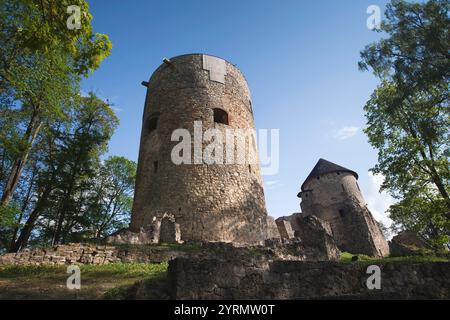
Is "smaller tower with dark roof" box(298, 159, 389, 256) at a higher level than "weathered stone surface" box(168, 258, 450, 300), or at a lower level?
higher

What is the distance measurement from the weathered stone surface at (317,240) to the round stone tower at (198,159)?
2289mm

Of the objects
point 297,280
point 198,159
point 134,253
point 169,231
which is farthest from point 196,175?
point 297,280

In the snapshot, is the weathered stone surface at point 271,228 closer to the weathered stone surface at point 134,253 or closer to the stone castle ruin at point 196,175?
the stone castle ruin at point 196,175

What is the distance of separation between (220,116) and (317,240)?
7375mm

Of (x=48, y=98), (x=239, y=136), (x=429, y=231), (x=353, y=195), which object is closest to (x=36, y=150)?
(x=48, y=98)

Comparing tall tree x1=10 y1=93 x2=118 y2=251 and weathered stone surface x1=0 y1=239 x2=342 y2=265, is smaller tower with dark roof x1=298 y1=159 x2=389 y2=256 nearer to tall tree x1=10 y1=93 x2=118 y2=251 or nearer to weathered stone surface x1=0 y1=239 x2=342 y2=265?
weathered stone surface x1=0 y1=239 x2=342 y2=265

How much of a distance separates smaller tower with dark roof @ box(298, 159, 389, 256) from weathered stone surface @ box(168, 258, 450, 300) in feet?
57.6

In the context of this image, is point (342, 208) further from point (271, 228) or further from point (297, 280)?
point (297, 280)

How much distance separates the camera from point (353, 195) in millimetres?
23688

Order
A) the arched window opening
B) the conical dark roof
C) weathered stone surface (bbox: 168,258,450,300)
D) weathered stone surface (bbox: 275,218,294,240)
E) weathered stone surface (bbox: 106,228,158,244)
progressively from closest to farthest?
weathered stone surface (bbox: 168,258,450,300) < weathered stone surface (bbox: 106,228,158,244) < the arched window opening < weathered stone surface (bbox: 275,218,294,240) < the conical dark roof

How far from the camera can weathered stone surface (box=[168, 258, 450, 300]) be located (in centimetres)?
376

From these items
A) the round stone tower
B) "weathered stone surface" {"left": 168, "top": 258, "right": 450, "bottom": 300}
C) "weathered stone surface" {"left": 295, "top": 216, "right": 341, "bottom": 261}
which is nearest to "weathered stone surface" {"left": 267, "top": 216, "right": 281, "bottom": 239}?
the round stone tower

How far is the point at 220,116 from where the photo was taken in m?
13.7
